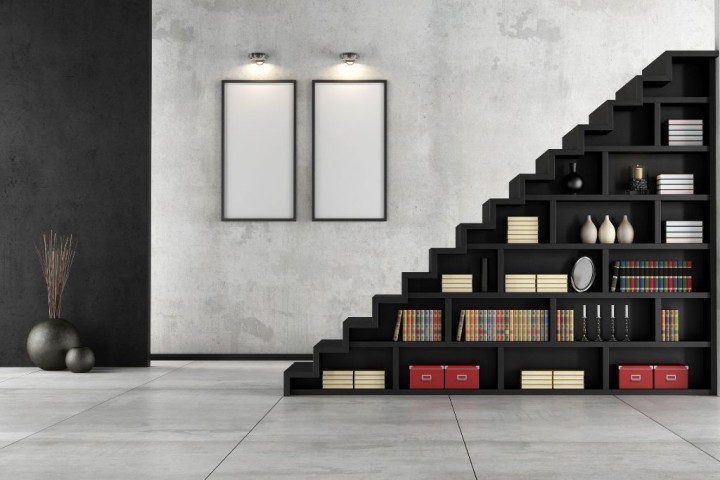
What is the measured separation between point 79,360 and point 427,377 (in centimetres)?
347

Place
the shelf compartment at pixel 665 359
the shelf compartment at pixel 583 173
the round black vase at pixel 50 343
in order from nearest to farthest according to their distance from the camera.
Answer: the shelf compartment at pixel 665 359
the shelf compartment at pixel 583 173
the round black vase at pixel 50 343

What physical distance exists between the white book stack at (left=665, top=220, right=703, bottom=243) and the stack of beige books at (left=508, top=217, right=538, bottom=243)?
1.11m

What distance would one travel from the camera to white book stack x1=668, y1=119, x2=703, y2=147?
6848mm

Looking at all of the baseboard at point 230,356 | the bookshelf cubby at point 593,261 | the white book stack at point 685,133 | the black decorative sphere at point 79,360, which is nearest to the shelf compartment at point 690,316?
the bookshelf cubby at point 593,261

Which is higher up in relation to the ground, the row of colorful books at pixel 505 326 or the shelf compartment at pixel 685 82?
the shelf compartment at pixel 685 82

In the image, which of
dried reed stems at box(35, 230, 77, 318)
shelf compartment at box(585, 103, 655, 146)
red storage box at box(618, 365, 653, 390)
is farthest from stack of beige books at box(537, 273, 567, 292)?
dried reed stems at box(35, 230, 77, 318)

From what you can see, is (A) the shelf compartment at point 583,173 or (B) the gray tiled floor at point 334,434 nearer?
(B) the gray tiled floor at point 334,434

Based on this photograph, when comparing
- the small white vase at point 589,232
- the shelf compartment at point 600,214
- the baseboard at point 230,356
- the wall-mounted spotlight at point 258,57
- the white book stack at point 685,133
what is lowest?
the baseboard at point 230,356

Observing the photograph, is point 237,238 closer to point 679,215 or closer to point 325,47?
point 325,47

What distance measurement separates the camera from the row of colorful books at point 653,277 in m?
6.84

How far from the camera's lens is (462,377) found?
681cm

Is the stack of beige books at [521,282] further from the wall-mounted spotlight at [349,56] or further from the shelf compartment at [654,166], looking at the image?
the wall-mounted spotlight at [349,56]

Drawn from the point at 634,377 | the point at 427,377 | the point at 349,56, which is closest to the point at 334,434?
the point at 427,377

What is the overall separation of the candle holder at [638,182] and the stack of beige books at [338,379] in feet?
9.33
